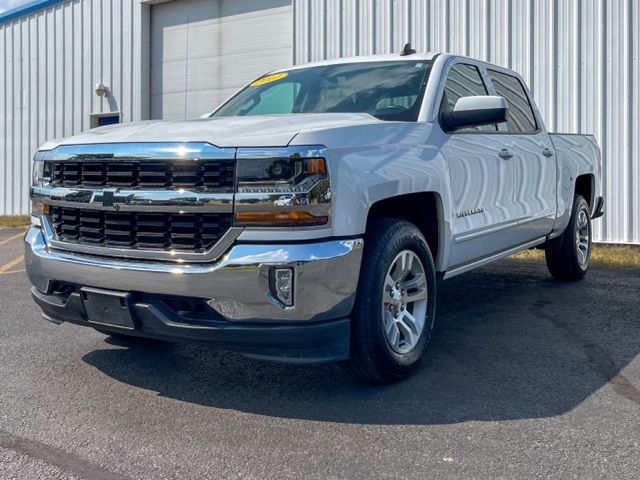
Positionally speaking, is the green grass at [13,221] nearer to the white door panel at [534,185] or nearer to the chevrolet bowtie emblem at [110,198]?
the white door panel at [534,185]

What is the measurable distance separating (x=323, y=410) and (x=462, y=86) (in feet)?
8.83

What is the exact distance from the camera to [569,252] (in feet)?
23.5

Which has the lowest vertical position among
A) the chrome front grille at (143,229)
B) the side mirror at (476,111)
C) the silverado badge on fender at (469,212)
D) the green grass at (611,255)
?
the green grass at (611,255)

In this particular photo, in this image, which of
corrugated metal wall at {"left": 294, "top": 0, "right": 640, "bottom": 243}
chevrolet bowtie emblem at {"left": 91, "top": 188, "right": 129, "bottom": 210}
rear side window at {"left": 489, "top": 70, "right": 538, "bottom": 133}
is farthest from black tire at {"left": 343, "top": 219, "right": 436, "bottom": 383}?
corrugated metal wall at {"left": 294, "top": 0, "right": 640, "bottom": 243}

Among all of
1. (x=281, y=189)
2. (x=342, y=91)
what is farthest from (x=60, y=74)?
(x=281, y=189)

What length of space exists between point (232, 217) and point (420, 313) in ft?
4.50

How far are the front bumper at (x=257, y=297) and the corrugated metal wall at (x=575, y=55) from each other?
7707mm

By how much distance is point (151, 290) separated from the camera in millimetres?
3541

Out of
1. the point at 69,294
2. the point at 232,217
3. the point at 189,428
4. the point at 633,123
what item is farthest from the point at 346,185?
the point at 633,123

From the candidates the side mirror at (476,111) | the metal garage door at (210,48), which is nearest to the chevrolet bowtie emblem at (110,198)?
the side mirror at (476,111)

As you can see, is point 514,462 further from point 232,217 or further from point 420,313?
point 232,217

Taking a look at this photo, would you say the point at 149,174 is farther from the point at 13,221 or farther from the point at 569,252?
the point at 13,221

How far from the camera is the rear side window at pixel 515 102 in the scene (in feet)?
19.5

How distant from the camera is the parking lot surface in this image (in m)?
3.05
